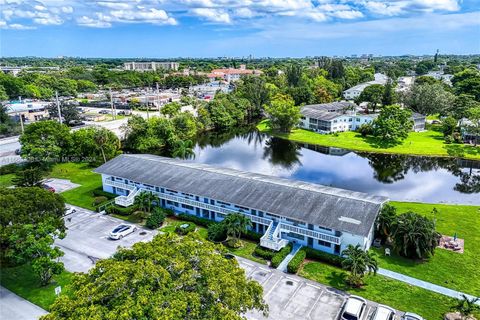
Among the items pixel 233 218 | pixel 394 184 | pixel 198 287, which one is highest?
pixel 198 287

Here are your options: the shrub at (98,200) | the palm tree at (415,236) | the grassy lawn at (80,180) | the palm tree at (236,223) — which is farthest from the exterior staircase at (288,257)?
the shrub at (98,200)

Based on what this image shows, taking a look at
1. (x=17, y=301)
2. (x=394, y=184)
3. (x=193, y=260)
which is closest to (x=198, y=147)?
(x=394, y=184)

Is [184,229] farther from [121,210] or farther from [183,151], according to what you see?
[183,151]

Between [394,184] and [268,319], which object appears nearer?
[268,319]

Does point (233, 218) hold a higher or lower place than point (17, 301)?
higher

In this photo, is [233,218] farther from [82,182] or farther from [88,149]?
[88,149]

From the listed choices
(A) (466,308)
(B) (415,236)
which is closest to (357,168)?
(B) (415,236)

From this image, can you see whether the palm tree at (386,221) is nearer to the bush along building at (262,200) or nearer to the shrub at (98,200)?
the bush along building at (262,200)
